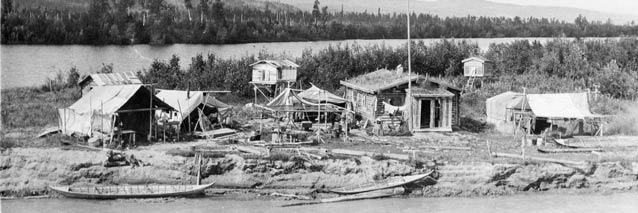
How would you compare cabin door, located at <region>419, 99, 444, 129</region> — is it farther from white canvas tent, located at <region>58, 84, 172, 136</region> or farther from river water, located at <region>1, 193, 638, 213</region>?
white canvas tent, located at <region>58, 84, 172, 136</region>

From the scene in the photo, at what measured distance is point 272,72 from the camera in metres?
40.4

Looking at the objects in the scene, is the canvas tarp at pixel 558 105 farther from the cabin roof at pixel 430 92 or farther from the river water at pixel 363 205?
the river water at pixel 363 205

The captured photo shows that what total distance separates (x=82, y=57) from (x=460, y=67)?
29.6 metres

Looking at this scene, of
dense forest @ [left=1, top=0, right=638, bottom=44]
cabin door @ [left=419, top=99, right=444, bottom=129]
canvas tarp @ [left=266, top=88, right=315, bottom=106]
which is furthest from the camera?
dense forest @ [left=1, top=0, right=638, bottom=44]

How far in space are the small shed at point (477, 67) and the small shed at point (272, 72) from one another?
13.8 metres

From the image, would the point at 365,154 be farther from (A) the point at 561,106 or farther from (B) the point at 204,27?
(B) the point at 204,27

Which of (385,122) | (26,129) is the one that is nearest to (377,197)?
(385,122)

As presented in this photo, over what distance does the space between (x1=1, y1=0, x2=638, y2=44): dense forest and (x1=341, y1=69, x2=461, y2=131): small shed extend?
107 feet

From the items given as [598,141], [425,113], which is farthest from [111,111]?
[598,141]

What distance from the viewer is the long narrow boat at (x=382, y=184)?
2375 centimetres

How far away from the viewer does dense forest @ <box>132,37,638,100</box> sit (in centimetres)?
4300

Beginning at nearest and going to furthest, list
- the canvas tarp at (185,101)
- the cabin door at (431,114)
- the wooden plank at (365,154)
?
the wooden plank at (365,154) < the canvas tarp at (185,101) < the cabin door at (431,114)

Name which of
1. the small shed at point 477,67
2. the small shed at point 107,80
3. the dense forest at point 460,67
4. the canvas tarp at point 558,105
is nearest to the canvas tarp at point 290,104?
the small shed at point 107,80

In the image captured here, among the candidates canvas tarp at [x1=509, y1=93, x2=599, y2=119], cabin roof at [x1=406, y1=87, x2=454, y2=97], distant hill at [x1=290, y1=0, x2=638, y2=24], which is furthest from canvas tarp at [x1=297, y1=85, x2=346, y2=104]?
distant hill at [x1=290, y1=0, x2=638, y2=24]
